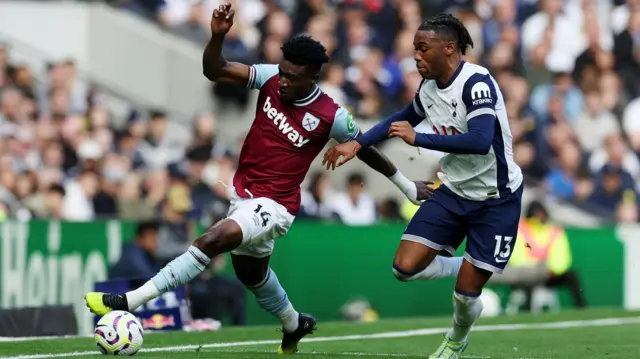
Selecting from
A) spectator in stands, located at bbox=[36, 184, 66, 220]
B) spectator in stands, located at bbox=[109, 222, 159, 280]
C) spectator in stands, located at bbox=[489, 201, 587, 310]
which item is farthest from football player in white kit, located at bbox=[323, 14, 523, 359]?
spectator in stands, located at bbox=[489, 201, 587, 310]

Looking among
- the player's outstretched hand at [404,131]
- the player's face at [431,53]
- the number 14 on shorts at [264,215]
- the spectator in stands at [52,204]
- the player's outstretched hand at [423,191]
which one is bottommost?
the spectator in stands at [52,204]

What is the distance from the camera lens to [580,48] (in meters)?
23.0

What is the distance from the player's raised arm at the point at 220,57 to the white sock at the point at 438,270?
5.64 ft

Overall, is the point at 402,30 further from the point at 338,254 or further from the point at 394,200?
the point at 338,254

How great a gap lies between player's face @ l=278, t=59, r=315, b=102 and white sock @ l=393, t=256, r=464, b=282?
1.38 meters

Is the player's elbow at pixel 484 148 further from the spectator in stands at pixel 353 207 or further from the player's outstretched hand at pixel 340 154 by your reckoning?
the spectator in stands at pixel 353 207

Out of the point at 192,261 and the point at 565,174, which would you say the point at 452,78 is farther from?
the point at 565,174

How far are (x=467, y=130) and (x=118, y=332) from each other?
264cm

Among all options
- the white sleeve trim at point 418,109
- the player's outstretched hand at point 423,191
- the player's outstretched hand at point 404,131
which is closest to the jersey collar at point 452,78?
the white sleeve trim at point 418,109

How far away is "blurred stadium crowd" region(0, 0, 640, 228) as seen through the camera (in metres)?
17.4

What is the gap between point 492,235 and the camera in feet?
31.6

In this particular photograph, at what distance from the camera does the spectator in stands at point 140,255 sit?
51.0ft

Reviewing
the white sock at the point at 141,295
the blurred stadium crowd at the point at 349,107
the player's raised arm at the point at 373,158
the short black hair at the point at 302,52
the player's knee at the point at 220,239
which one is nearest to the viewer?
the white sock at the point at 141,295

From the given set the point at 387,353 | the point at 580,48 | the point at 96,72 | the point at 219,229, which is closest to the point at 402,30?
the point at 580,48
